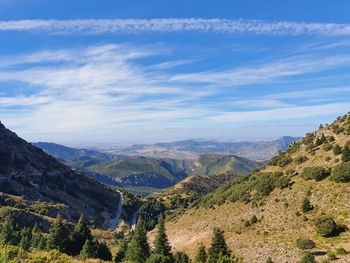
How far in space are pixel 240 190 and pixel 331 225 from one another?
33.7 metres

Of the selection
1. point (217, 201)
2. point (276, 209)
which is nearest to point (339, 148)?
point (276, 209)

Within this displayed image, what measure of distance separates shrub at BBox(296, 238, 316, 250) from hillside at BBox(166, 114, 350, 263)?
0.50 m

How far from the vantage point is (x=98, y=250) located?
56.9m

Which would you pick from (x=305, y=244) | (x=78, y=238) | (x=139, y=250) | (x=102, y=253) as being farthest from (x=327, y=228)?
(x=78, y=238)

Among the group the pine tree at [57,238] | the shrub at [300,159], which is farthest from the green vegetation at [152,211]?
the pine tree at [57,238]

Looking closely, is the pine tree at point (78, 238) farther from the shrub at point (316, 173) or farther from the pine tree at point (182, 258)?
the shrub at point (316, 173)

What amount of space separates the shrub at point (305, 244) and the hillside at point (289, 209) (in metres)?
0.50

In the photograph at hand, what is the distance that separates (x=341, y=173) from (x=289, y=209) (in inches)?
422

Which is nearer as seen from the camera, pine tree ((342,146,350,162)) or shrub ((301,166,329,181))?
pine tree ((342,146,350,162))

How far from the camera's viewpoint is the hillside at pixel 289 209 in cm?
5523

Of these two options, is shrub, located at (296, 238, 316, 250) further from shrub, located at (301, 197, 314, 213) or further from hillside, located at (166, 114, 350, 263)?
shrub, located at (301, 197, 314, 213)

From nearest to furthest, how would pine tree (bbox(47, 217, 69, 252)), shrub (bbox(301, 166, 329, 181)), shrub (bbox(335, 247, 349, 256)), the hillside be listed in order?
shrub (bbox(335, 247, 349, 256)) < pine tree (bbox(47, 217, 69, 252)) < the hillside < shrub (bbox(301, 166, 329, 181))

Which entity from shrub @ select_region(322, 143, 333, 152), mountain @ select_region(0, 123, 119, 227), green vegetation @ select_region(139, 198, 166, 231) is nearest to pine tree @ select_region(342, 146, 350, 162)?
shrub @ select_region(322, 143, 333, 152)

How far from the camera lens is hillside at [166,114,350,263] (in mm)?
55231
